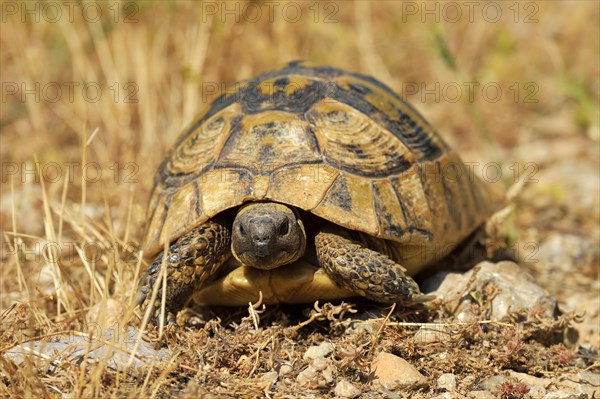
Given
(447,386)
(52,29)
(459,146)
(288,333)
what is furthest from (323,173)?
(52,29)

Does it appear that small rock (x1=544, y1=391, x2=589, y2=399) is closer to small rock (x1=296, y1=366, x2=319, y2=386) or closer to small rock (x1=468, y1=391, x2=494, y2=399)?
small rock (x1=468, y1=391, x2=494, y2=399)

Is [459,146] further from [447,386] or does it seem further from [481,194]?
[447,386]

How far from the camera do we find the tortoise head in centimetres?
318

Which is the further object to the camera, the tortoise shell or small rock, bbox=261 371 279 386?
the tortoise shell

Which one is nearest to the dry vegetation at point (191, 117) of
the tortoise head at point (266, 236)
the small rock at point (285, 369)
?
the small rock at point (285, 369)

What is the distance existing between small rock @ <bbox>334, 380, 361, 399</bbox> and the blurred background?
1808mm

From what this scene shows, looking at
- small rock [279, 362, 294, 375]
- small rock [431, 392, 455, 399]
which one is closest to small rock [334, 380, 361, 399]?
small rock [279, 362, 294, 375]

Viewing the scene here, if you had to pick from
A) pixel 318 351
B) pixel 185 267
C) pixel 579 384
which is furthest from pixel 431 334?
pixel 185 267

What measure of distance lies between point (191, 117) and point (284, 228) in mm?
2689

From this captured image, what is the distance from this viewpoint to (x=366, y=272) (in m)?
3.24

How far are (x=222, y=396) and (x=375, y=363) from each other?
688mm

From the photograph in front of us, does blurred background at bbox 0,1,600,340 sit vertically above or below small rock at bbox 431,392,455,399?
above

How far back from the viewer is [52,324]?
10.7ft

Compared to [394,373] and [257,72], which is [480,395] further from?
[257,72]
